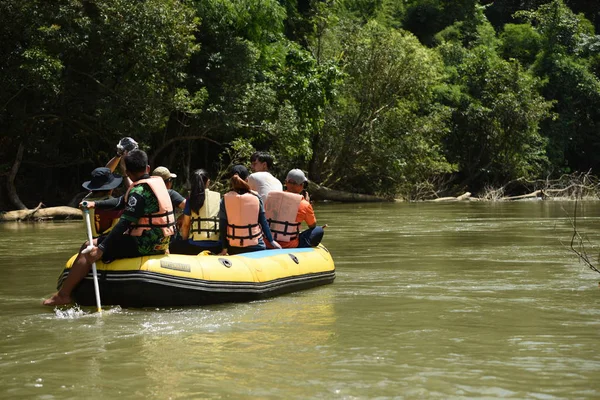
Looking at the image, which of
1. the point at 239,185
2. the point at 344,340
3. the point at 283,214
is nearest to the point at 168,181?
the point at 239,185

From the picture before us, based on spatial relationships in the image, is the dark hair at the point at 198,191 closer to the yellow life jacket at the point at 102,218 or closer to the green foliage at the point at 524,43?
the yellow life jacket at the point at 102,218

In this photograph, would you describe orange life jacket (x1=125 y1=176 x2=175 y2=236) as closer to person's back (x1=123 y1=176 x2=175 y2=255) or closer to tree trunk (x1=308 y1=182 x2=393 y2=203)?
person's back (x1=123 y1=176 x2=175 y2=255)

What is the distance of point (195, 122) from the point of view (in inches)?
887

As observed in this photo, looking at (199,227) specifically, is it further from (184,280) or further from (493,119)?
(493,119)

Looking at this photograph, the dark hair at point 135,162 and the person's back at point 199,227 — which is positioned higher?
the dark hair at point 135,162

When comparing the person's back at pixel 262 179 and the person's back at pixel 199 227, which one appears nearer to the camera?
the person's back at pixel 199 227

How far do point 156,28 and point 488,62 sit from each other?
1687cm

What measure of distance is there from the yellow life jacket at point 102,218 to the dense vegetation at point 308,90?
11.0m

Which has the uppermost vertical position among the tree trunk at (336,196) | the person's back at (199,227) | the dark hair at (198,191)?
the dark hair at (198,191)

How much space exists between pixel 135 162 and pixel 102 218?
636mm

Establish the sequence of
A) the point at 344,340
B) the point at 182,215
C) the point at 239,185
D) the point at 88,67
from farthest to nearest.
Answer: the point at 88,67 → the point at 182,215 → the point at 239,185 → the point at 344,340

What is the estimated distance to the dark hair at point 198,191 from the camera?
313 inches

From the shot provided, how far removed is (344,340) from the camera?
5.77 meters

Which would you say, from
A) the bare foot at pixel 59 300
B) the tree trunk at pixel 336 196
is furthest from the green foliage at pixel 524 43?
the bare foot at pixel 59 300
